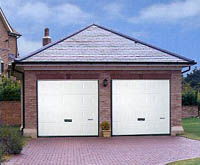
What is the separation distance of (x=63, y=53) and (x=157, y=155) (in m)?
8.01

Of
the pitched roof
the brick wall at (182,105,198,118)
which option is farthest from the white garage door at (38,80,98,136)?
the brick wall at (182,105,198,118)

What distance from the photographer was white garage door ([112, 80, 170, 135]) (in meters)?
17.4

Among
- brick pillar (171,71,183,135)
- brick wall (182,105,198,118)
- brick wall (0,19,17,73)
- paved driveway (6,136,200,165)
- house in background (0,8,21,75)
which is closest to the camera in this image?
paved driveway (6,136,200,165)

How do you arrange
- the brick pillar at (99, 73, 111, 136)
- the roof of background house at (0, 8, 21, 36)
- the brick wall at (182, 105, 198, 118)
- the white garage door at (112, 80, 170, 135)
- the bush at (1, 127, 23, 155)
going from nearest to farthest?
the bush at (1, 127, 23, 155)
the brick pillar at (99, 73, 111, 136)
the white garage door at (112, 80, 170, 135)
the brick wall at (182, 105, 198, 118)
the roof of background house at (0, 8, 21, 36)

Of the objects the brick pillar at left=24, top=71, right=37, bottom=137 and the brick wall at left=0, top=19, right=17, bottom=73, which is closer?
the brick pillar at left=24, top=71, right=37, bottom=137

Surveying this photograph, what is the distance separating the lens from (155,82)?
17.6 metres

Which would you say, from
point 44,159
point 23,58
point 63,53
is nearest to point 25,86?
point 23,58

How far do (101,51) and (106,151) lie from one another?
6.83m

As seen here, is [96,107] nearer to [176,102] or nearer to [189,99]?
[176,102]

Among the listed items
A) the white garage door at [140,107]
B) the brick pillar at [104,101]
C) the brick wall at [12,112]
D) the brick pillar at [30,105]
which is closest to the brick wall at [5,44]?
the brick wall at [12,112]

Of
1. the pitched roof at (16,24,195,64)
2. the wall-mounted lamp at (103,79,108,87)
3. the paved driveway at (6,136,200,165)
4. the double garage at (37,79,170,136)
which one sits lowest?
the paved driveway at (6,136,200,165)

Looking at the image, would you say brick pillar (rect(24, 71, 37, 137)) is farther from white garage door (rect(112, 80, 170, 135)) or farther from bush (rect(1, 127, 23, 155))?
bush (rect(1, 127, 23, 155))

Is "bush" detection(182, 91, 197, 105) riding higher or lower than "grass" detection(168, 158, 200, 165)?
higher

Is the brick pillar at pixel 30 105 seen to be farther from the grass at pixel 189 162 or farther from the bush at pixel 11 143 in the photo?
the grass at pixel 189 162
